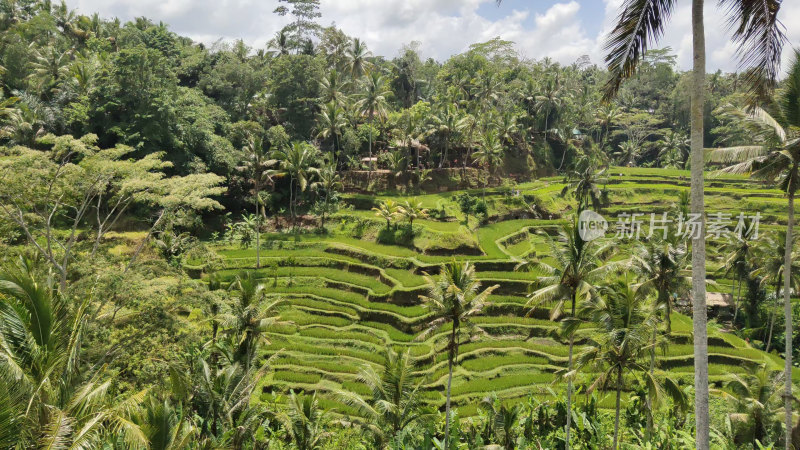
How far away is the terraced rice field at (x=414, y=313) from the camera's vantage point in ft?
64.8

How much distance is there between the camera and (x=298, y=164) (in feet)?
114

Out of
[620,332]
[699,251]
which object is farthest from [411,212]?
[699,251]

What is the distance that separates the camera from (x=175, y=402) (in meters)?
16.5

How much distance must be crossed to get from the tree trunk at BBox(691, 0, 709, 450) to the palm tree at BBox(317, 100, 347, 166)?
3354 cm

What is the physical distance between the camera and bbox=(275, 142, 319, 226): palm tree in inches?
1367

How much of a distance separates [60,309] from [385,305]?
1788cm

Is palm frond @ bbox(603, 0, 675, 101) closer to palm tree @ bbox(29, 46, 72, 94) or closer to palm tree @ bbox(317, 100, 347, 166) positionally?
palm tree @ bbox(317, 100, 347, 166)

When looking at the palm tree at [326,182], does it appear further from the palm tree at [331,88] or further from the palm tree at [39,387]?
the palm tree at [39,387]

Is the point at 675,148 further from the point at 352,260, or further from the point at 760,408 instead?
the point at 760,408

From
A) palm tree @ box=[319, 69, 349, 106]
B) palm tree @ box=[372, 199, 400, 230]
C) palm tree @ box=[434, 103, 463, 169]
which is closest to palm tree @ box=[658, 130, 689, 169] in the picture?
palm tree @ box=[434, 103, 463, 169]

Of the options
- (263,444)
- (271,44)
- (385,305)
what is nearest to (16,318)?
(263,444)

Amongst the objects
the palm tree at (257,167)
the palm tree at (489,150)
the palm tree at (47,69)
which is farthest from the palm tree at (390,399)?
the palm tree at (47,69)

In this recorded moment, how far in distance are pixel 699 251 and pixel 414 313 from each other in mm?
18181

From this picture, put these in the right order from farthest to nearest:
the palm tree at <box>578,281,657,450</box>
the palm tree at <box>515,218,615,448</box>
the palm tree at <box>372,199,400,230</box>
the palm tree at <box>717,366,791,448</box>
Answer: the palm tree at <box>372,199,400,230</box>
the palm tree at <box>717,366,791,448</box>
the palm tree at <box>515,218,615,448</box>
the palm tree at <box>578,281,657,450</box>
